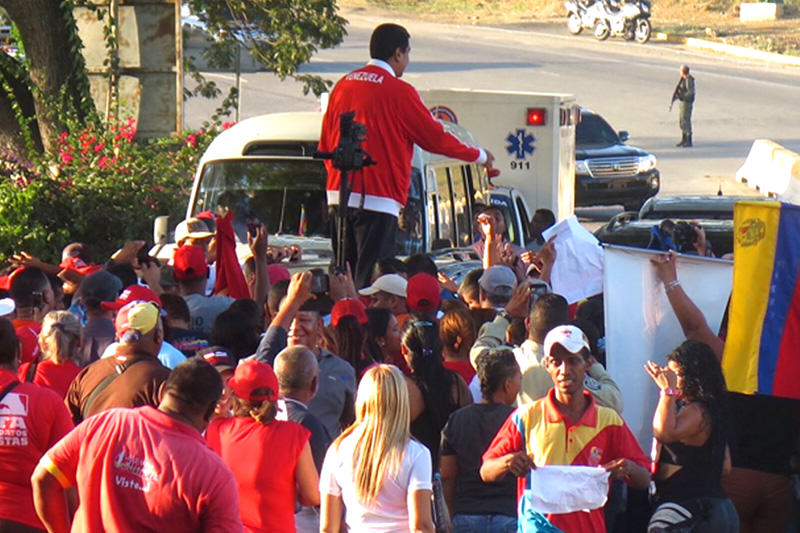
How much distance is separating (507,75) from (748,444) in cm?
3277

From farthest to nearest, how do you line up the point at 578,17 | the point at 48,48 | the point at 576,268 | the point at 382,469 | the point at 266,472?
the point at 578,17, the point at 48,48, the point at 576,268, the point at 266,472, the point at 382,469

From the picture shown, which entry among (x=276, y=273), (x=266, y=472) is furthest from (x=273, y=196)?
(x=266, y=472)

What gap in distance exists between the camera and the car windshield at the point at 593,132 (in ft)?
85.1

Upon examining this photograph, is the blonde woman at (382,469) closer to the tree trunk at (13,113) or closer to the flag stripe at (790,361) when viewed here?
the flag stripe at (790,361)

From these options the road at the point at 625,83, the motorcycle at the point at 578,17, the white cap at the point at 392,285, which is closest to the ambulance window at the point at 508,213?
the white cap at the point at 392,285

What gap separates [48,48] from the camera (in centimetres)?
1788

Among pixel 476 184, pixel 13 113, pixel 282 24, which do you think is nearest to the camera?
pixel 476 184

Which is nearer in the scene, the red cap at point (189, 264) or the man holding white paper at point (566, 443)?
the man holding white paper at point (566, 443)

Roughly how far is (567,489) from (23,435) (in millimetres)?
2392

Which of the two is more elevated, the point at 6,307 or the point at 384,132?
the point at 384,132

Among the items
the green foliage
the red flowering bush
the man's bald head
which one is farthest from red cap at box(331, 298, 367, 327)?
the green foliage

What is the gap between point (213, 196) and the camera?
1297 centimetres

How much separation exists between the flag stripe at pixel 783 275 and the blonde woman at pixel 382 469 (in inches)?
107

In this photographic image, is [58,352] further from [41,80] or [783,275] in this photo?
[41,80]
